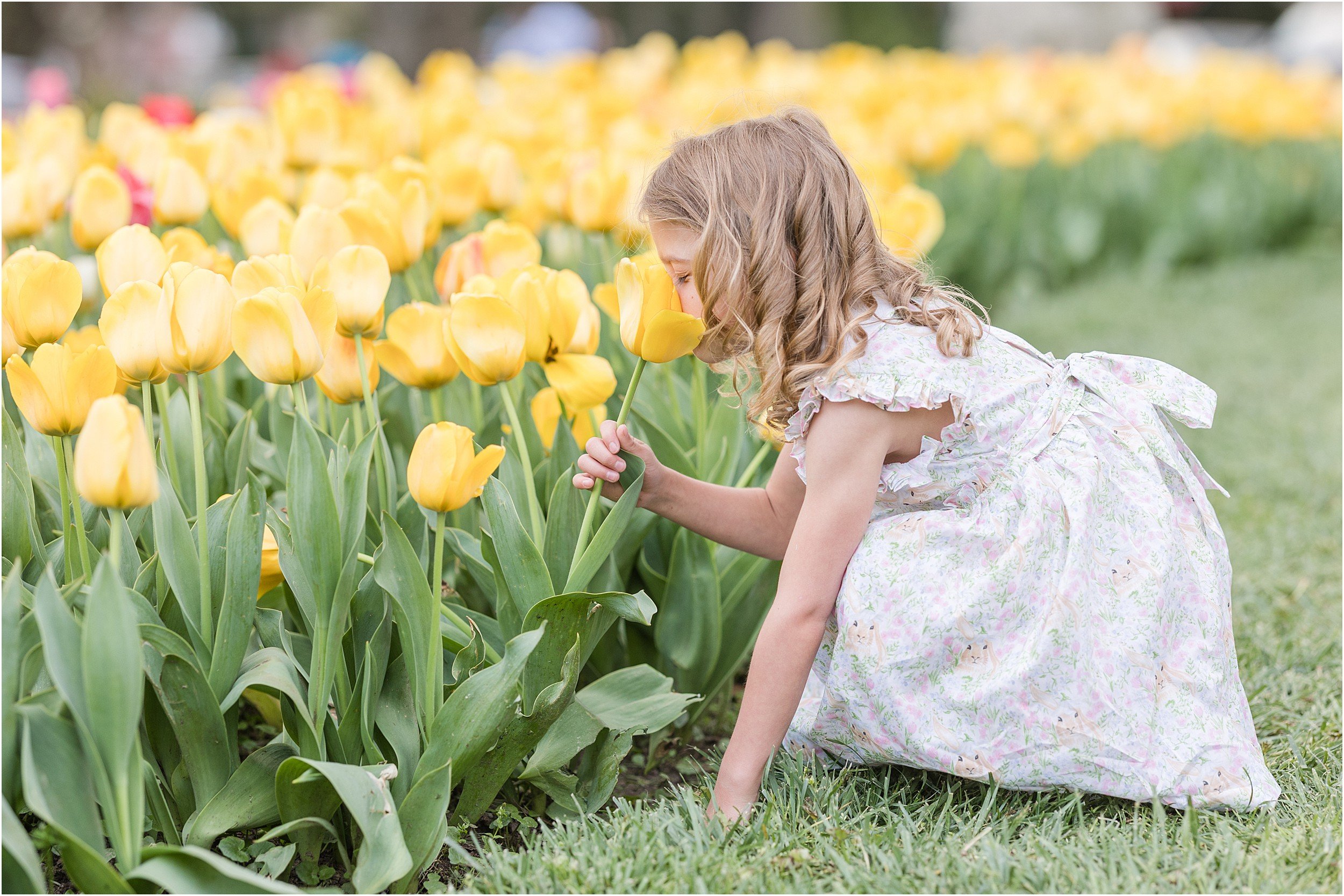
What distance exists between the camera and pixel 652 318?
1589 mm

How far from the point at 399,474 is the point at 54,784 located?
0.77m

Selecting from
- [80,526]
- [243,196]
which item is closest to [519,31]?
[243,196]

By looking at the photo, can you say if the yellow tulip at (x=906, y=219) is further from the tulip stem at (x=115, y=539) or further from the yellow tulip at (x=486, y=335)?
Result: the tulip stem at (x=115, y=539)

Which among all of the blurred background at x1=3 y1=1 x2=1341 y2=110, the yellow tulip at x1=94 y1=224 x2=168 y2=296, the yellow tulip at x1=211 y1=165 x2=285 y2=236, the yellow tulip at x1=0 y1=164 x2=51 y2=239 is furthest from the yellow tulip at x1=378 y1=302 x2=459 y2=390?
the blurred background at x1=3 y1=1 x2=1341 y2=110

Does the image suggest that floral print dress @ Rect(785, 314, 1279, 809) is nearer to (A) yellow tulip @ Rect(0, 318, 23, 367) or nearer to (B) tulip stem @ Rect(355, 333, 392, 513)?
(B) tulip stem @ Rect(355, 333, 392, 513)

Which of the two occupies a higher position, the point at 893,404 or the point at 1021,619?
the point at 893,404

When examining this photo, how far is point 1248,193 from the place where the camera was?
646 cm

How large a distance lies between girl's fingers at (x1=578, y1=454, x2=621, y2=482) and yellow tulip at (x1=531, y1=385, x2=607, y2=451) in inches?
10.2

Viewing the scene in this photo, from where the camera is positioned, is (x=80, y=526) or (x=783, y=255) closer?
(x=80, y=526)

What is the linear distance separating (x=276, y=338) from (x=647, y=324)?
449 millimetres

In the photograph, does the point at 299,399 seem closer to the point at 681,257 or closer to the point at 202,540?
the point at 202,540

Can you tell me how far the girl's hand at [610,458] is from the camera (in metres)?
1.65

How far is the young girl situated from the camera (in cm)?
166

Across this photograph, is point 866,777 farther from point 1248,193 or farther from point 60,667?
point 1248,193
